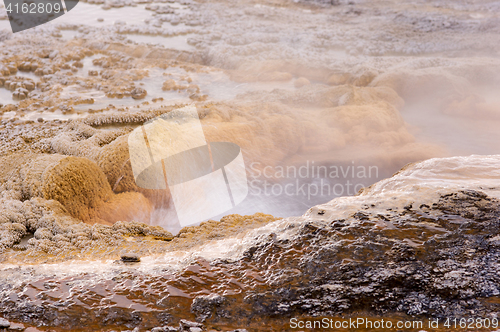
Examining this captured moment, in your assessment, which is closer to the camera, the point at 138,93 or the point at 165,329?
the point at 165,329

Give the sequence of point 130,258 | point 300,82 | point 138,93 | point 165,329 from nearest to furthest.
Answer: point 165,329, point 130,258, point 138,93, point 300,82

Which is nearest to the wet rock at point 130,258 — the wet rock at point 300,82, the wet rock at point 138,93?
the wet rock at point 138,93

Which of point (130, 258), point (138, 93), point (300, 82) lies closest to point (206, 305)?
point (130, 258)

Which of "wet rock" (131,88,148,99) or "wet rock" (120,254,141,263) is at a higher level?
"wet rock" (131,88,148,99)

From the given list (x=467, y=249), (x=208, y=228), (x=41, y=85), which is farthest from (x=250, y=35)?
(x=467, y=249)

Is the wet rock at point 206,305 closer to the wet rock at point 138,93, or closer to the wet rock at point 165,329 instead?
the wet rock at point 165,329

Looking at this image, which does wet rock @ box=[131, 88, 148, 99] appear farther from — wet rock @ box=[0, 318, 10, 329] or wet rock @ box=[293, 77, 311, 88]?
wet rock @ box=[0, 318, 10, 329]

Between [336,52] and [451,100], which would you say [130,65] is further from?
[451,100]

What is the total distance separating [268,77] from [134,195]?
3199mm

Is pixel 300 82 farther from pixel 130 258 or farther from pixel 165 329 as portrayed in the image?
pixel 165 329

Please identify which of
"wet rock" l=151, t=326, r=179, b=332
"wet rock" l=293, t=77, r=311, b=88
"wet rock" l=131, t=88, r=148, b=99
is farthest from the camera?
"wet rock" l=293, t=77, r=311, b=88

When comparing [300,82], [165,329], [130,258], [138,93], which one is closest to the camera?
[165,329]

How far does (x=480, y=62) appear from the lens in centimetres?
480

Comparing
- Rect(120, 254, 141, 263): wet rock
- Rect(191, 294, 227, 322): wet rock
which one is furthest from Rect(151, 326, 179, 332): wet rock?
Rect(120, 254, 141, 263): wet rock
